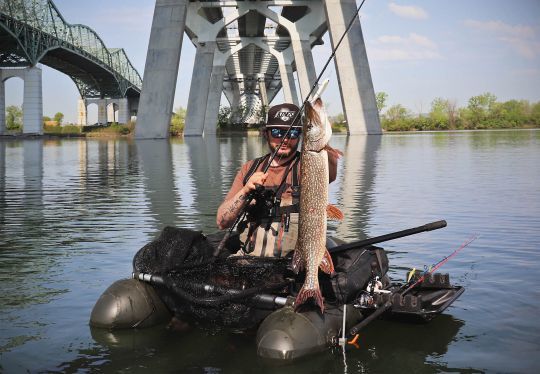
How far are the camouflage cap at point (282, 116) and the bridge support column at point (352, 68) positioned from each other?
46107mm

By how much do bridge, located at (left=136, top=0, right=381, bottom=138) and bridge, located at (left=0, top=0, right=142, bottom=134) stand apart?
16.9 m

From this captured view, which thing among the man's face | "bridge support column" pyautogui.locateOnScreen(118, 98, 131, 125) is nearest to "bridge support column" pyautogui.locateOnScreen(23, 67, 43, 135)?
"bridge support column" pyautogui.locateOnScreen(118, 98, 131, 125)

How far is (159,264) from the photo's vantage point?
609cm

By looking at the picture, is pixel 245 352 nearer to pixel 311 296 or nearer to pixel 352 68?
pixel 311 296

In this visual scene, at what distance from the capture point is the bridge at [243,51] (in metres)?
49.9

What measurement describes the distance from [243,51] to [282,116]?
294 ft

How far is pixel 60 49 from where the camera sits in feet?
282

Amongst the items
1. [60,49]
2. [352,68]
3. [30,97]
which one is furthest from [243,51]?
[352,68]

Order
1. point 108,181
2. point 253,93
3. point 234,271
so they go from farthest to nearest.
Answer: point 253,93
point 108,181
point 234,271

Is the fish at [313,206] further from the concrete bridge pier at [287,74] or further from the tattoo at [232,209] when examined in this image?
the concrete bridge pier at [287,74]

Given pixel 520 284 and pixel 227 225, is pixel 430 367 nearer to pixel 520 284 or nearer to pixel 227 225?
pixel 227 225

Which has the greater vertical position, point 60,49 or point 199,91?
point 60,49

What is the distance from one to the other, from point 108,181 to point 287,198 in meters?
14.3

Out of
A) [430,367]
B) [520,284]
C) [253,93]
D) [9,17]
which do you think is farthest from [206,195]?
[253,93]
